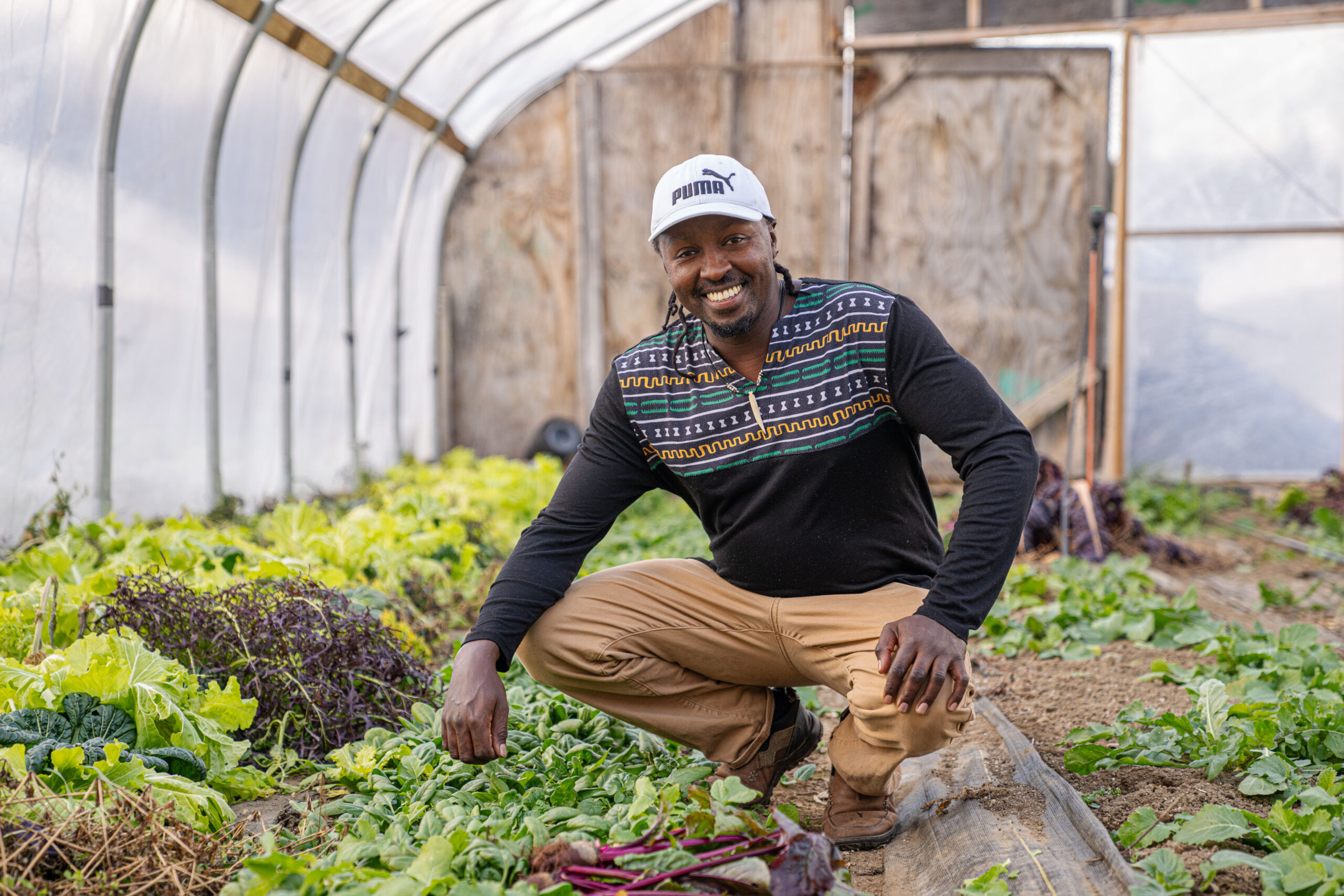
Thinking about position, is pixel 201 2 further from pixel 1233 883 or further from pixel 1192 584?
pixel 1192 584

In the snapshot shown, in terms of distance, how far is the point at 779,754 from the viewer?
110 inches

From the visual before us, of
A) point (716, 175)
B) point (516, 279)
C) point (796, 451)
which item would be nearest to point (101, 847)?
point (796, 451)

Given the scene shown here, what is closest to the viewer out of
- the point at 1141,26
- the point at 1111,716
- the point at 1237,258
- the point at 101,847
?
the point at 101,847

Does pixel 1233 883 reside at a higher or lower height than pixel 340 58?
lower

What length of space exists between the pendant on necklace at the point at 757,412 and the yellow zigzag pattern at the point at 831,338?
3.6 inches

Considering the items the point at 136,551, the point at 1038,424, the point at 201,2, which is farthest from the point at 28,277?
the point at 1038,424

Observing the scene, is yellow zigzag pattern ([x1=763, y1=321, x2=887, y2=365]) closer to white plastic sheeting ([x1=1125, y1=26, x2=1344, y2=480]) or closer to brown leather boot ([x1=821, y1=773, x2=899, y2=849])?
brown leather boot ([x1=821, y1=773, x2=899, y2=849])

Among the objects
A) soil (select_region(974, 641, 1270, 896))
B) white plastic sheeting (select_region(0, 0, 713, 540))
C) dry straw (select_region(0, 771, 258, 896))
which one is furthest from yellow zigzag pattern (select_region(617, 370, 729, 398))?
white plastic sheeting (select_region(0, 0, 713, 540))

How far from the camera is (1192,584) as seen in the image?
550cm

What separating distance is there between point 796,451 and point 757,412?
0.46 feet

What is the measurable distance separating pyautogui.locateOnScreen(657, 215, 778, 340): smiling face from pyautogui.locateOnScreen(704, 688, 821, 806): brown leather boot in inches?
39.9

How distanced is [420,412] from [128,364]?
407 centimetres

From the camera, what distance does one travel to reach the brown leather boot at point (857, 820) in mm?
2436

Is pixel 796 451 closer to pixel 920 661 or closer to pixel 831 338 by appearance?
pixel 831 338
